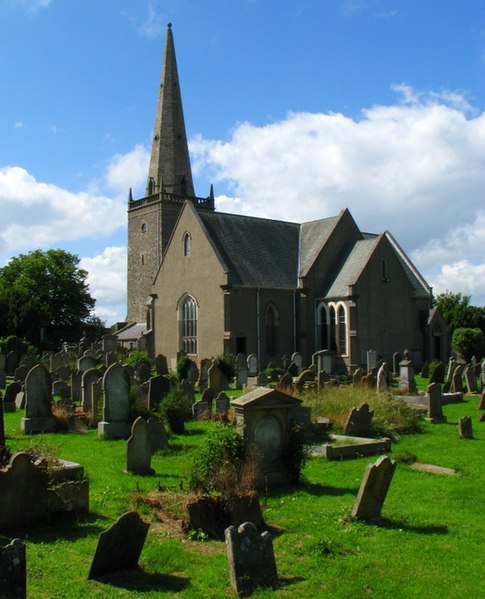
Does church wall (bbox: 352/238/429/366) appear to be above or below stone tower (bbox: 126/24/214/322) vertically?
below

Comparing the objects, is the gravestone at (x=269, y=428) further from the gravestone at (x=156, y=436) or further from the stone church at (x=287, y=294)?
the stone church at (x=287, y=294)

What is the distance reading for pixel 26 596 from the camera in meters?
5.77

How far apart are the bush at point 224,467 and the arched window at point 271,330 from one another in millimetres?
29129

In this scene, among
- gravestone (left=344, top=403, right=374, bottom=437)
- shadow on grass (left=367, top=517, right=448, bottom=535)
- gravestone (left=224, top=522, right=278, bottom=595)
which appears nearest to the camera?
gravestone (left=224, top=522, right=278, bottom=595)

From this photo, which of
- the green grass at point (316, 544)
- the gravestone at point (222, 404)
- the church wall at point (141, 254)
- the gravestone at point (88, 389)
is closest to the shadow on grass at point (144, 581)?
the green grass at point (316, 544)

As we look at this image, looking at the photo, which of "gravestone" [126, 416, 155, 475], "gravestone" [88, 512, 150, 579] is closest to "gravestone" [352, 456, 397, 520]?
"gravestone" [88, 512, 150, 579]

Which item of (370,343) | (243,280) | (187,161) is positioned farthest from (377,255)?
(187,161)

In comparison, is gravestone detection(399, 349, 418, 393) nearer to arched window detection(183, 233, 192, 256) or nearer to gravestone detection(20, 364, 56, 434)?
gravestone detection(20, 364, 56, 434)

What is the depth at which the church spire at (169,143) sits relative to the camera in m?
59.2

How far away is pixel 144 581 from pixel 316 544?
210cm

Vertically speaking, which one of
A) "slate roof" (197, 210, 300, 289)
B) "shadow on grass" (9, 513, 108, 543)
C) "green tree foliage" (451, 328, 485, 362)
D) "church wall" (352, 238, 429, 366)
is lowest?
"shadow on grass" (9, 513, 108, 543)

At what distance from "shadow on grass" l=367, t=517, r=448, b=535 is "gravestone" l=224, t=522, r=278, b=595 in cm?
249

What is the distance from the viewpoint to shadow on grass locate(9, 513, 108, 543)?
7734 millimetres

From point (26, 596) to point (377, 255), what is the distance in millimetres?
36586
